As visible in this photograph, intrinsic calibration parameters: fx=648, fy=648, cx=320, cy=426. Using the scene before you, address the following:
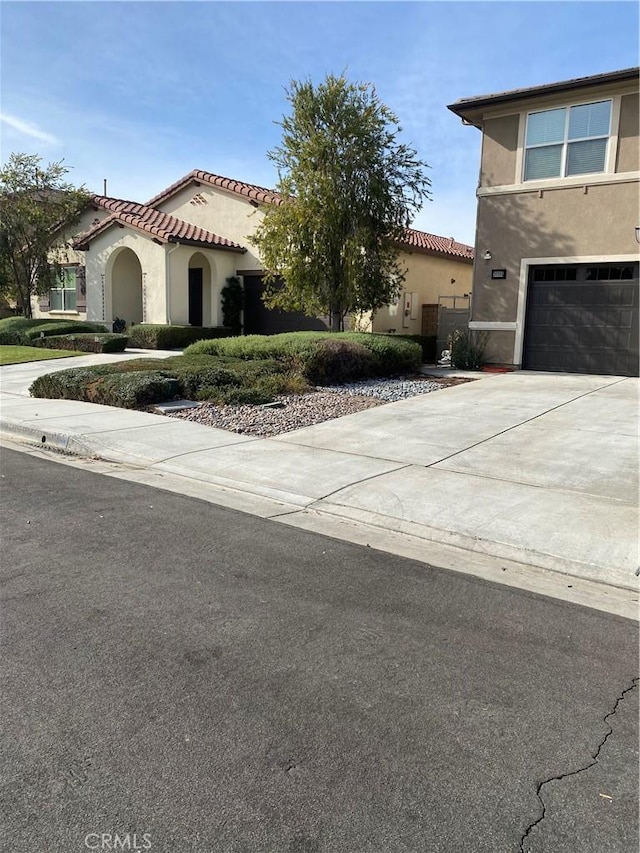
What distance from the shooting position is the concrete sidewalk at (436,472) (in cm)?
532

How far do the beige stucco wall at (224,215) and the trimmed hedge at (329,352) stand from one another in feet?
30.2

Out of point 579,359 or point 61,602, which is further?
point 579,359

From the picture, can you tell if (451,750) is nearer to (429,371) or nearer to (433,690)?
(433,690)

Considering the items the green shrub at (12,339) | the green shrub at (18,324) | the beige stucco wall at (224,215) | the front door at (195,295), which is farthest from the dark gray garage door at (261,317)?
the green shrub at (12,339)

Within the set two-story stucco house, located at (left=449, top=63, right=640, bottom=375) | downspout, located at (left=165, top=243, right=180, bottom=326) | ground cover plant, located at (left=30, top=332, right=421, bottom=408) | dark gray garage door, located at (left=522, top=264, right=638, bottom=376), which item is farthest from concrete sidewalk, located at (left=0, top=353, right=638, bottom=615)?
downspout, located at (left=165, top=243, right=180, bottom=326)

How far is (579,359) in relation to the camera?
1705 centimetres

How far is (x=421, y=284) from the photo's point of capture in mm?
24266

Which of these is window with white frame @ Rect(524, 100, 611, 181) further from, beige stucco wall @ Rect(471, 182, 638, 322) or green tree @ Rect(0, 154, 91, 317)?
green tree @ Rect(0, 154, 91, 317)

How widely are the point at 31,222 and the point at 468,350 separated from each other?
59.9ft

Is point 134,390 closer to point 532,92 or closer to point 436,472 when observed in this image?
point 436,472

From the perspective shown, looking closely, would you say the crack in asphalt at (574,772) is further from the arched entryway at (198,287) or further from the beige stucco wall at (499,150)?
the arched entryway at (198,287)

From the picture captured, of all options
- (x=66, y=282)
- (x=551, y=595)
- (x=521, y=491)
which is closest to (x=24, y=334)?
(x=66, y=282)

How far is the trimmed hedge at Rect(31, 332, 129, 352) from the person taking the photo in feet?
67.9

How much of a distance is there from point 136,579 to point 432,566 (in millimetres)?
2195
